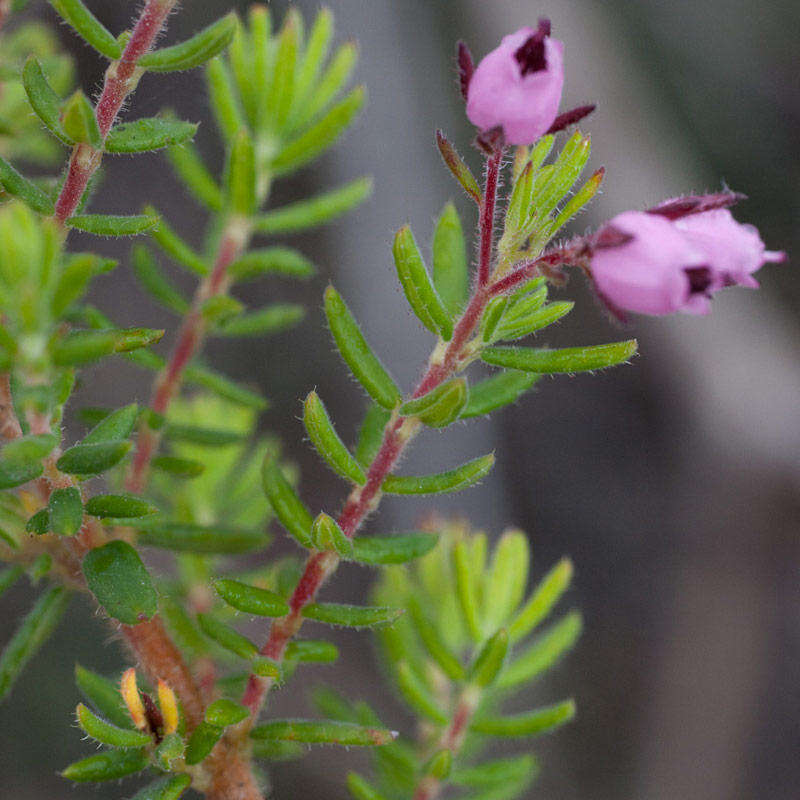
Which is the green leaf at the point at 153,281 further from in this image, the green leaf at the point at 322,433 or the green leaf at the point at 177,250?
the green leaf at the point at 322,433

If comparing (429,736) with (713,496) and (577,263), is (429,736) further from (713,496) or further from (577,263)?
(713,496)

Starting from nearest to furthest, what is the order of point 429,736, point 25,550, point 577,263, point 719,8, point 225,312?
1. point 577,263
2. point 25,550
3. point 225,312
4. point 429,736
5. point 719,8

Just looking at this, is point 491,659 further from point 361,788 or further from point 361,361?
point 361,361


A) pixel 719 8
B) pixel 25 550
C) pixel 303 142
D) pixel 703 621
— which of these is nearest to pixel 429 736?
pixel 25 550

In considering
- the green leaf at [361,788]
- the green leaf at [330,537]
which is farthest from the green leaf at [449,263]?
the green leaf at [361,788]

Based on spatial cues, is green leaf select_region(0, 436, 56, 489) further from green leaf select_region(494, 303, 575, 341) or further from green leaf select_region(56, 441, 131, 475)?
green leaf select_region(494, 303, 575, 341)

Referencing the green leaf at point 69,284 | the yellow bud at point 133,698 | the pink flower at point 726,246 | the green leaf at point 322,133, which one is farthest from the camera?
the green leaf at point 322,133
